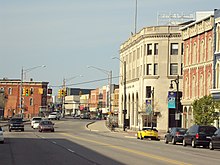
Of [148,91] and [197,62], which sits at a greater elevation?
[197,62]

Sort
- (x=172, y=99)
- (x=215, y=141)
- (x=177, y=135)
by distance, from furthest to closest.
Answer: (x=172, y=99) → (x=177, y=135) → (x=215, y=141)

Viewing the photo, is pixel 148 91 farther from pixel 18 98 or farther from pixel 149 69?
pixel 18 98

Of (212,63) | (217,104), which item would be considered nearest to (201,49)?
(212,63)

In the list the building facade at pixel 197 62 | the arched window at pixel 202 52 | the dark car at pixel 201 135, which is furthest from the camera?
the arched window at pixel 202 52

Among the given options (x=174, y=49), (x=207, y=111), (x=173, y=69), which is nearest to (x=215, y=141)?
(x=207, y=111)

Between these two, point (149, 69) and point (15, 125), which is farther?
point (149, 69)

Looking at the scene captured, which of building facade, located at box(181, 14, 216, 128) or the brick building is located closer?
building facade, located at box(181, 14, 216, 128)

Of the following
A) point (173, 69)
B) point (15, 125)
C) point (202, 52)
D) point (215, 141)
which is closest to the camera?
point (215, 141)

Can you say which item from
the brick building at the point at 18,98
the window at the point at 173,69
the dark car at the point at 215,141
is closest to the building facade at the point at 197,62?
the window at the point at 173,69

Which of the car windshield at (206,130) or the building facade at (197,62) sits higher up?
the building facade at (197,62)

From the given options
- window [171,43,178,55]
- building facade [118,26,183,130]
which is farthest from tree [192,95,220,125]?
window [171,43,178,55]

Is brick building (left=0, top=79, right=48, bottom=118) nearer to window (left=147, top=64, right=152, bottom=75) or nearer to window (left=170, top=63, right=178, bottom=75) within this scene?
window (left=147, top=64, right=152, bottom=75)

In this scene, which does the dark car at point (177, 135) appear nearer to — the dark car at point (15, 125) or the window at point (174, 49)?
the dark car at point (15, 125)

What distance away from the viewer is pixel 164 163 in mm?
25094
